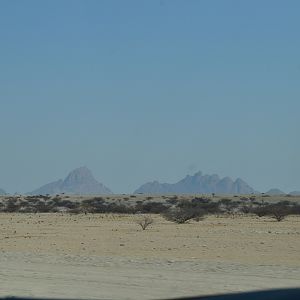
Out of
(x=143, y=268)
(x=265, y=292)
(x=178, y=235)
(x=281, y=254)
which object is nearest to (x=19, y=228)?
(x=178, y=235)

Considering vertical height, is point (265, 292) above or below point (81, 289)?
above

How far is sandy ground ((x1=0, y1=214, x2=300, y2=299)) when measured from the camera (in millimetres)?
15000

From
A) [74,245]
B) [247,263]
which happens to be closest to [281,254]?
[247,263]

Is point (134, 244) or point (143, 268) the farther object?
point (134, 244)

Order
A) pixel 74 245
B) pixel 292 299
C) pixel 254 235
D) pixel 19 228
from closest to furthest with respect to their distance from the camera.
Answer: pixel 292 299 < pixel 74 245 < pixel 254 235 < pixel 19 228

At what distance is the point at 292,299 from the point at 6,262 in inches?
730

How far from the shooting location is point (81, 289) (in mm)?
14820

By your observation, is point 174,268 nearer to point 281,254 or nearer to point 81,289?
point 81,289

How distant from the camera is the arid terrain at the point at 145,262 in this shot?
14992mm

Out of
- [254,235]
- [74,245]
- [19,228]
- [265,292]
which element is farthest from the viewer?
[19,228]

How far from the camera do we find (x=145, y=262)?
21703 millimetres

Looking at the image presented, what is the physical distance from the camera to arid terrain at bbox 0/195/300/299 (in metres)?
15.0

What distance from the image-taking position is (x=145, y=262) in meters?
21.7

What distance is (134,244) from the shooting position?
30.8 metres
